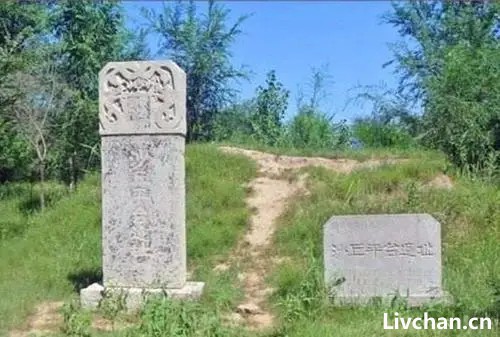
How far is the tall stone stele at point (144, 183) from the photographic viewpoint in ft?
23.7

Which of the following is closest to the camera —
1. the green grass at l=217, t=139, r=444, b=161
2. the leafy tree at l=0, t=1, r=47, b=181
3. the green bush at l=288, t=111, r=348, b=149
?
the green grass at l=217, t=139, r=444, b=161

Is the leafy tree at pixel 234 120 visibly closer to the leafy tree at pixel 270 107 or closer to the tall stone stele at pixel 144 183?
the leafy tree at pixel 270 107

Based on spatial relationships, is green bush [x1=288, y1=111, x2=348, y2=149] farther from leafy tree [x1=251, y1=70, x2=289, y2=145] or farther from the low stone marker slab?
the low stone marker slab

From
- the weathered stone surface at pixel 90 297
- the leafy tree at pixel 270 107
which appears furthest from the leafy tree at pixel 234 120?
the weathered stone surface at pixel 90 297

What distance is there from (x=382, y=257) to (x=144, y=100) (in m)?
2.77

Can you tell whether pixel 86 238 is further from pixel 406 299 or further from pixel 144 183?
pixel 406 299

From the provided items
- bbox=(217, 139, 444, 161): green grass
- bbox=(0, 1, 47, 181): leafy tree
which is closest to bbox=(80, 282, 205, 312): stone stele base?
bbox=(217, 139, 444, 161): green grass

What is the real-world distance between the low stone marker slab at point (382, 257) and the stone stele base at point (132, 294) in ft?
4.30

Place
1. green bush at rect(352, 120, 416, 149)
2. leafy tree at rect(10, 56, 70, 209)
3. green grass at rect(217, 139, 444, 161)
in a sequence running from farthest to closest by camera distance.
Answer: green bush at rect(352, 120, 416, 149), leafy tree at rect(10, 56, 70, 209), green grass at rect(217, 139, 444, 161)

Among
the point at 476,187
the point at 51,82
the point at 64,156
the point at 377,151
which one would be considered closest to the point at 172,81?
Answer: the point at 476,187

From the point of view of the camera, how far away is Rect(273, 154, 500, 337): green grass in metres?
6.16

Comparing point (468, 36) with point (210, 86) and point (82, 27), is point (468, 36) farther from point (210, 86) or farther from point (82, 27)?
point (82, 27)

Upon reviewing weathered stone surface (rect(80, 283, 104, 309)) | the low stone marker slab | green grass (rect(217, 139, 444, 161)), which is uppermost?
green grass (rect(217, 139, 444, 161))

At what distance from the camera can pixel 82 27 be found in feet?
57.1
